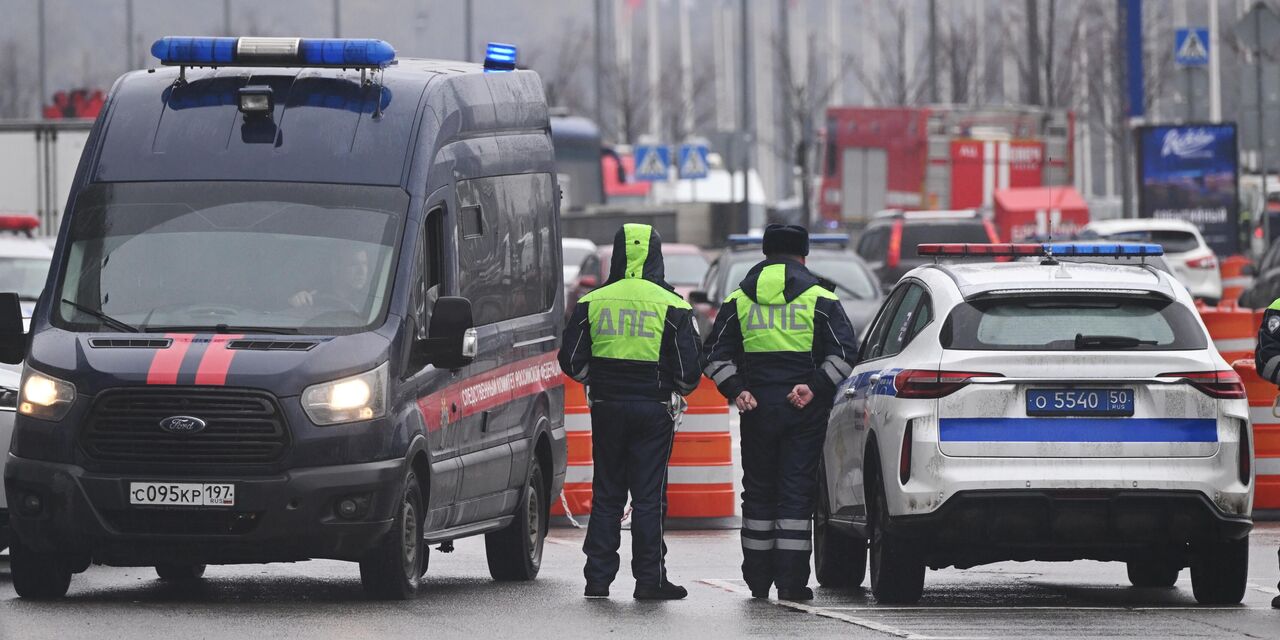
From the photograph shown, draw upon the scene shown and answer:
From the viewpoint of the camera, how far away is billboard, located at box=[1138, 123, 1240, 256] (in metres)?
40.4

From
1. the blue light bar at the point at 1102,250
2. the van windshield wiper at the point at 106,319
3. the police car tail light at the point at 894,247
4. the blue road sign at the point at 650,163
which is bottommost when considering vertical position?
the police car tail light at the point at 894,247

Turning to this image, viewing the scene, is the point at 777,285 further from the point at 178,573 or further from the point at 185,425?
the point at 178,573

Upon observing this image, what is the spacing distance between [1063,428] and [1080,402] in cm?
13

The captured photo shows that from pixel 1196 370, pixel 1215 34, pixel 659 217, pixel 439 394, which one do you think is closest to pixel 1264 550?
pixel 1196 370

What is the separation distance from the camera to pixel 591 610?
1066 cm

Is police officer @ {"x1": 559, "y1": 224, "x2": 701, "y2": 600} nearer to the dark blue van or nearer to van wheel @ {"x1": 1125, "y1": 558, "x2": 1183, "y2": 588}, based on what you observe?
the dark blue van

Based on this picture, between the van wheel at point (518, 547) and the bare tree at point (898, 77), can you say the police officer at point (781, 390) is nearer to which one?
the van wheel at point (518, 547)

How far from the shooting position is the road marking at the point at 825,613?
30.8 feet

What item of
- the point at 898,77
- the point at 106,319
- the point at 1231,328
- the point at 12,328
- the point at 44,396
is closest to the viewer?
the point at 44,396

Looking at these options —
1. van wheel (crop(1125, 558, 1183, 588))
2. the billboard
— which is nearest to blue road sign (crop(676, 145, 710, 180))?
the billboard

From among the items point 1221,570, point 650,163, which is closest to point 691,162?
point 650,163

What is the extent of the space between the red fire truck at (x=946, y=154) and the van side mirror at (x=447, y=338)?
36663 millimetres

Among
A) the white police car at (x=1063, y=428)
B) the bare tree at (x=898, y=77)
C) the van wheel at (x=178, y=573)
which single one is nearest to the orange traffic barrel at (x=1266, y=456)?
the white police car at (x=1063, y=428)

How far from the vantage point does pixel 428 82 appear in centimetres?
1147
